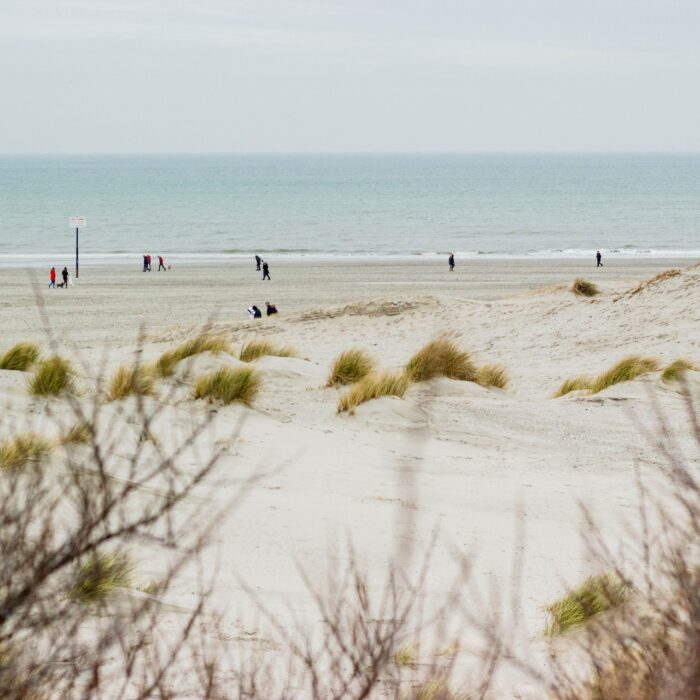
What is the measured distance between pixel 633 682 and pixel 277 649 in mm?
1973

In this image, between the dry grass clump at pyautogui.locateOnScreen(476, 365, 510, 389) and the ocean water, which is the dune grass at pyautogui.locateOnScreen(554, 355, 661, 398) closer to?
the dry grass clump at pyautogui.locateOnScreen(476, 365, 510, 389)

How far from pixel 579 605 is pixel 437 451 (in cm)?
437

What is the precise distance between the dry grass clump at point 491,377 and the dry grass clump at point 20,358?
5.18 metres

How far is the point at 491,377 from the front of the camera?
12.9m

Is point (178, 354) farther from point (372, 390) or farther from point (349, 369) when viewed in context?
point (372, 390)

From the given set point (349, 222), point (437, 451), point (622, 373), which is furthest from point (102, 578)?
point (349, 222)

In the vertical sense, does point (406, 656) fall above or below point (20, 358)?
above

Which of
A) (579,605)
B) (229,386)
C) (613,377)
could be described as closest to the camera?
(579,605)

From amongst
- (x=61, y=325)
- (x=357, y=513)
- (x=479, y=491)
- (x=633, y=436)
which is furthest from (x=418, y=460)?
(x=61, y=325)

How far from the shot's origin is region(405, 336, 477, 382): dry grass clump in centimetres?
1184

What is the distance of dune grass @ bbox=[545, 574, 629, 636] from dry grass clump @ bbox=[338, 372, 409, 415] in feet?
16.6

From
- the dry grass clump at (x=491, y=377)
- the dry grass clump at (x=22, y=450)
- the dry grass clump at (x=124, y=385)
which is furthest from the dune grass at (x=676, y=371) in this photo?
the dry grass clump at (x=22, y=450)

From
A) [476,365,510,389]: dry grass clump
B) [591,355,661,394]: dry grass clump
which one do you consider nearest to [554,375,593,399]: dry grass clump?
[591,355,661,394]: dry grass clump

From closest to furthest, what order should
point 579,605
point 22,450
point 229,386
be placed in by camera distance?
point 579,605 < point 22,450 < point 229,386
